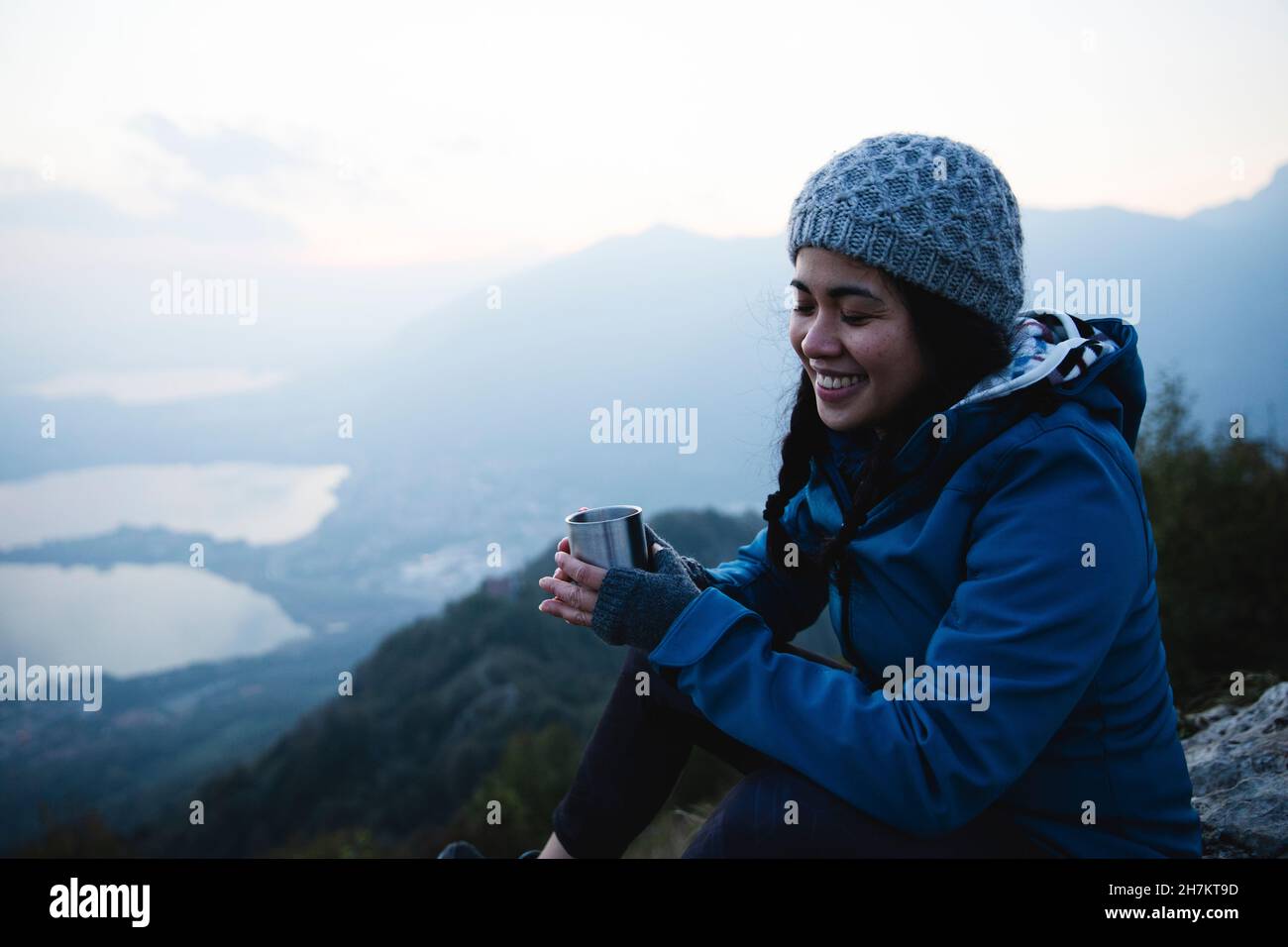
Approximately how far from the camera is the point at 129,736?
36438 millimetres

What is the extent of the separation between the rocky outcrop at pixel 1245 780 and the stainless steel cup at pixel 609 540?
218 cm

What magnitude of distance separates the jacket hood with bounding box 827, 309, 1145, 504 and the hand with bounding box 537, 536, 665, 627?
2.86 ft

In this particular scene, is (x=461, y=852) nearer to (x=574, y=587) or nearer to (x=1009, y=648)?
(x=574, y=587)

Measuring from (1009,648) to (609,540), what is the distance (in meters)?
1.07

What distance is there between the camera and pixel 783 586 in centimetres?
283

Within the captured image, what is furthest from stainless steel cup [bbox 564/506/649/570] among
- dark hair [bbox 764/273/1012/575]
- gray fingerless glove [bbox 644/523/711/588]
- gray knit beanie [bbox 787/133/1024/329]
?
gray knit beanie [bbox 787/133/1024/329]

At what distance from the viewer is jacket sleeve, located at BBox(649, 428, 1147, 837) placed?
65.6 inches

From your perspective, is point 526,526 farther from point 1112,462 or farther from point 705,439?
point 1112,462

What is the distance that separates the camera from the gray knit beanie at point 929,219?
2037 mm

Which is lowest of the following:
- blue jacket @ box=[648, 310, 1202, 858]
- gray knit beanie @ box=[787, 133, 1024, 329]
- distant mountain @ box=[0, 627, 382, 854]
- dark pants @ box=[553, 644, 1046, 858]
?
distant mountain @ box=[0, 627, 382, 854]

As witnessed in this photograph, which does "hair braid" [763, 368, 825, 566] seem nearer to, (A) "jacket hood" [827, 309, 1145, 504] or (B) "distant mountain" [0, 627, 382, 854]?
(A) "jacket hood" [827, 309, 1145, 504]

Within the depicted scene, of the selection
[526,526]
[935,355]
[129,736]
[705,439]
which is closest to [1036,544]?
[935,355]

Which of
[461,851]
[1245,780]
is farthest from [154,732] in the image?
[1245,780]

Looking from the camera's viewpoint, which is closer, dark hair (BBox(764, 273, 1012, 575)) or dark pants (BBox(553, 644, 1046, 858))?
dark pants (BBox(553, 644, 1046, 858))
